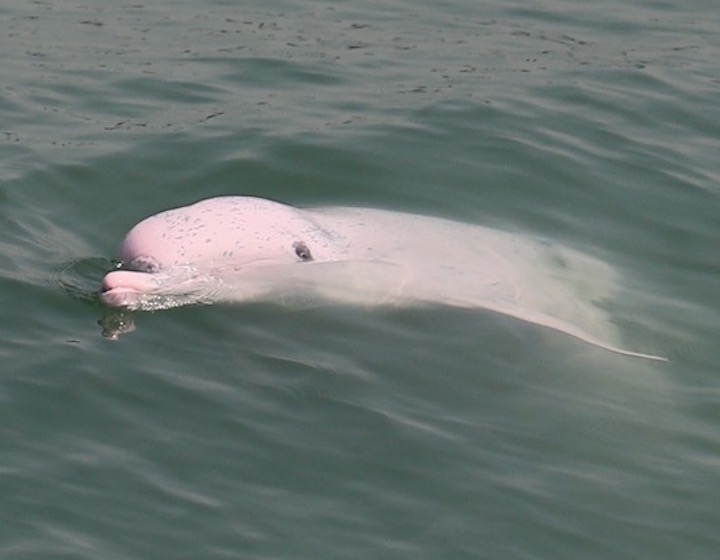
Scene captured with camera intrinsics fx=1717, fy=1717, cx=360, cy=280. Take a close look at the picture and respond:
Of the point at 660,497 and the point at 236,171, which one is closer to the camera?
the point at 660,497

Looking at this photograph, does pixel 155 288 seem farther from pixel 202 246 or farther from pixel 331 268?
pixel 331 268

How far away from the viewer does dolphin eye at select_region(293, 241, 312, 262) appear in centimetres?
936

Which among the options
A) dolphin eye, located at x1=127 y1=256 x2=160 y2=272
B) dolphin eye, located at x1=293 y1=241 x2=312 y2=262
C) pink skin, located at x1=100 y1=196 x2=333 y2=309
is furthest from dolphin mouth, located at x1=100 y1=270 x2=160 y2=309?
dolphin eye, located at x1=293 y1=241 x2=312 y2=262

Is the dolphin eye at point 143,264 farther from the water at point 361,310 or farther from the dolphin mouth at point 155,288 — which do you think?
the water at point 361,310

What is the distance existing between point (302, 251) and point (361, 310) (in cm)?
48

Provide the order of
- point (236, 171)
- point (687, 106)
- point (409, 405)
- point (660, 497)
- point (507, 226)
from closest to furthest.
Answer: point (660, 497) < point (409, 405) < point (507, 226) < point (236, 171) < point (687, 106)

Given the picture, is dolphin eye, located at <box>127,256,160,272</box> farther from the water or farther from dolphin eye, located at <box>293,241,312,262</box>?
dolphin eye, located at <box>293,241,312,262</box>

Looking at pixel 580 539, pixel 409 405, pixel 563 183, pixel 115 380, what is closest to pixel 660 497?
pixel 580 539

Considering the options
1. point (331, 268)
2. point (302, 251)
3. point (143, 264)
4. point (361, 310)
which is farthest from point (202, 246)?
point (361, 310)

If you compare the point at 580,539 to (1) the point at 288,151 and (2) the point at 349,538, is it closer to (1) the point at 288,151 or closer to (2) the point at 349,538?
(2) the point at 349,538

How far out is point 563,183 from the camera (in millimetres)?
11914

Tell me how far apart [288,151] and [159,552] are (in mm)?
5666

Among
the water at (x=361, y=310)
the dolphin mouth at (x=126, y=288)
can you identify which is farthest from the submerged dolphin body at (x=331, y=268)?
the water at (x=361, y=310)

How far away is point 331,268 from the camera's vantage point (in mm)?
9320
